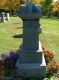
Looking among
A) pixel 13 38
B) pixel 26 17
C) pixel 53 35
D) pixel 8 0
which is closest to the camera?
pixel 26 17

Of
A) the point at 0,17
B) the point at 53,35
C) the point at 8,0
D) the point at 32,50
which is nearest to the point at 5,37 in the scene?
the point at 53,35

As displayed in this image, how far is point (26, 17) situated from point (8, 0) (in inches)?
2147

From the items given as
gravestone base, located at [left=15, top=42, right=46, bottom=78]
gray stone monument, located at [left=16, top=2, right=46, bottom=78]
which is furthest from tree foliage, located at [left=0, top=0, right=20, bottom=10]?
gravestone base, located at [left=15, top=42, right=46, bottom=78]

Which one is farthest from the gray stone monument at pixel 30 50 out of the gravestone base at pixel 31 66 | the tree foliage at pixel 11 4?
the tree foliage at pixel 11 4

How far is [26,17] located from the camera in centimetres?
903

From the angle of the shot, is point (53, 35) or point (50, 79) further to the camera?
point (53, 35)

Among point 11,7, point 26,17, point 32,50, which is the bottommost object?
point 11,7

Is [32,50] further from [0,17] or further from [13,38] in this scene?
[0,17]

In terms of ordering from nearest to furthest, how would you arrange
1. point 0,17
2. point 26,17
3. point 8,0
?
point 26,17 → point 0,17 → point 8,0

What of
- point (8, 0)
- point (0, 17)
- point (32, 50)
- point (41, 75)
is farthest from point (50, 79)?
point (8, 0)

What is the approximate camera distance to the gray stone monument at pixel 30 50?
906 cm

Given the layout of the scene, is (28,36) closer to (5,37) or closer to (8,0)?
(5,37)

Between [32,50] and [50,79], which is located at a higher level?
[32,50]

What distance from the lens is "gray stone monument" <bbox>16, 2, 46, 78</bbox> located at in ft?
29.7
